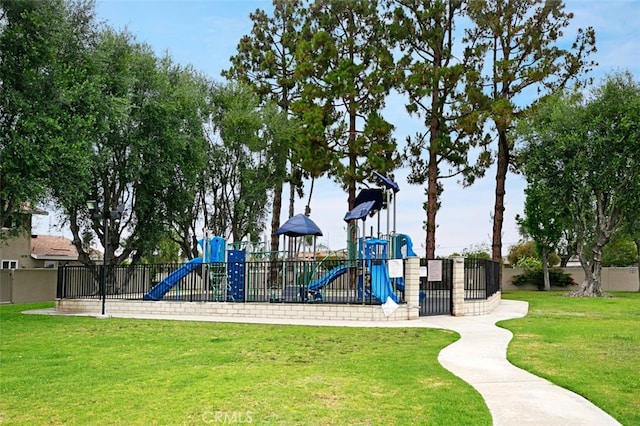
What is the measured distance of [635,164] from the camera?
27312mm

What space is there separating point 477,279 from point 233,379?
13605 mm

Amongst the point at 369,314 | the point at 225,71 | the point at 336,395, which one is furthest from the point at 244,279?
the point at 225,71

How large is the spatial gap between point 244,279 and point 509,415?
42.5 feet

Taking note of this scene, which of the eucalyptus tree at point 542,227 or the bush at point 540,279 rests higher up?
the eucalyptus tree at point 542,227

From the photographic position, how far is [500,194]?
1227 inches

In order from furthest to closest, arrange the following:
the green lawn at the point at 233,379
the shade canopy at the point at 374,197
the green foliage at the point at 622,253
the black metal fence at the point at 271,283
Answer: the green foliage at the point at 622,253 → the shade canopy at the point at 374,197 → the black metal fence at the point at 271,283 → the green lawn at the point at 233,379

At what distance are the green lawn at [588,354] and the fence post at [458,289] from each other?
179cm

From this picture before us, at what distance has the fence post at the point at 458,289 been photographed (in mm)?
17219

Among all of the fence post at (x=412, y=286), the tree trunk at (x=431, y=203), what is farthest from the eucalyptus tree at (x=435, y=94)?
the fence post at (x=412, y=286)

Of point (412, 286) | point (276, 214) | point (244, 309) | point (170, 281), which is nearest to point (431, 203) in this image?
point (276, 214)

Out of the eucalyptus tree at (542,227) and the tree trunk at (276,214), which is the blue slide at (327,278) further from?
the eucalyptus tree at (542,227)

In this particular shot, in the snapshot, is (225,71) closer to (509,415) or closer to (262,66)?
(262,66)

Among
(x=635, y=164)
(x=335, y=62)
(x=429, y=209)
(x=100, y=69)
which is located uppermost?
(x=335, y=62)

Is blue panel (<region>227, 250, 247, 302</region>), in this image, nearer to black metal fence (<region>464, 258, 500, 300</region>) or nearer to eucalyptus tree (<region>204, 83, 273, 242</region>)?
black metal fence (<region>464, 258, 500, 300</region>)
